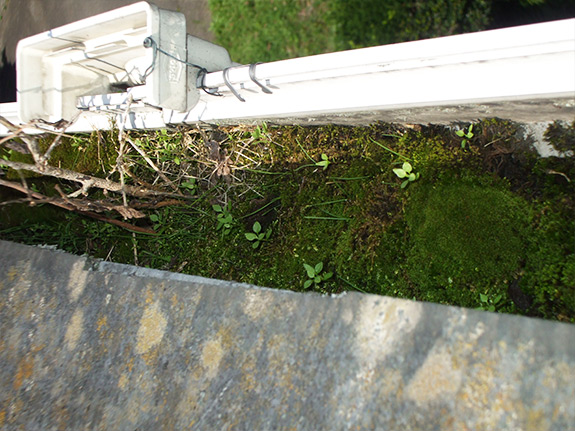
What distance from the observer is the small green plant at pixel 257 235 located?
2.34 meters

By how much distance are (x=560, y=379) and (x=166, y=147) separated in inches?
87.0

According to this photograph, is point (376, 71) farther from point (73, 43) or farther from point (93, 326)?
point (73, 43)

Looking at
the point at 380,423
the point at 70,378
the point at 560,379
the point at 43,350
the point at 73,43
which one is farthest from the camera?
the point at 73,43

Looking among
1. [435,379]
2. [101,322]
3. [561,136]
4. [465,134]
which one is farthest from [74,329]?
[561,136]

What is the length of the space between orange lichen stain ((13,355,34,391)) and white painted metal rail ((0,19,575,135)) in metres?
1.38

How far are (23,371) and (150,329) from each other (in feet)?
2.14

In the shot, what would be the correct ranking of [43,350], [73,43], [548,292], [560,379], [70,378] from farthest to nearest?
[73,43] → [43,350] → [70,378] → [548,292] → [560,379]

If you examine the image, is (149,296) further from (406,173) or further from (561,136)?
(561,136)

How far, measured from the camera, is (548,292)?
1737mm

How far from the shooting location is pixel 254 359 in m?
1.57

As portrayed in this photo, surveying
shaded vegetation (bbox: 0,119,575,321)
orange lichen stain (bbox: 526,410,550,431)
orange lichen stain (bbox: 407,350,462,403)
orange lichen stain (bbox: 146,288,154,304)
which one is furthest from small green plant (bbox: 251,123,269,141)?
orange lichen stain (bbox: 526,410,550,431)

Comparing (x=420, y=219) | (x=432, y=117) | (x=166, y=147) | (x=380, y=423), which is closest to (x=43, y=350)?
(x=166, y=147)

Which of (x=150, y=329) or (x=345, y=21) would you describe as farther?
(x=345, y=21)

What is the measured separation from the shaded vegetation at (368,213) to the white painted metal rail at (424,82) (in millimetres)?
144
